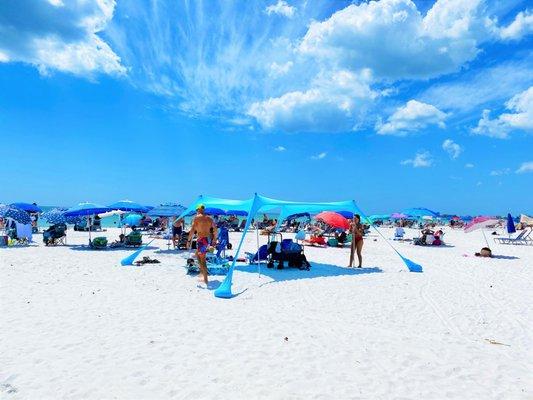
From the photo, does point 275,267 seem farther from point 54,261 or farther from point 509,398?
point 509,398

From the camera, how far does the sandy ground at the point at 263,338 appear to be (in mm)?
4188

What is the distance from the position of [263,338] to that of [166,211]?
11475 mm

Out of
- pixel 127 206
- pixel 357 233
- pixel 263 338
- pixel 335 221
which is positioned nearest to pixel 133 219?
pixel 127 206

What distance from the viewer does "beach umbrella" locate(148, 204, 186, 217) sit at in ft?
52.4

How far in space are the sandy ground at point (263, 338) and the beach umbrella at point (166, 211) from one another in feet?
17.7

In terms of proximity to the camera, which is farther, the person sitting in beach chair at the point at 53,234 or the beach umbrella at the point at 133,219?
the beach umbrella at the point at 133,219

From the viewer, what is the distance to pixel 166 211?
1623 cm

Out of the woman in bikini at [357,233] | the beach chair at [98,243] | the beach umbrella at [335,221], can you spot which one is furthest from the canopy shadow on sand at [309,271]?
the beach chair at [98,243]

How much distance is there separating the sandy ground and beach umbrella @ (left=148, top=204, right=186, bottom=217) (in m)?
5.39

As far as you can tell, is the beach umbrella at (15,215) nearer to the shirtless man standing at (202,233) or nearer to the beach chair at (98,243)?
the beach chair at (98,243)

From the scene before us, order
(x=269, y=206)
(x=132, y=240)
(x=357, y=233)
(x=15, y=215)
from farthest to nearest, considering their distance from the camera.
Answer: (x=132, y=240) → (x=15, y=215) → (x=357, y=233) → (x=269, y=206)

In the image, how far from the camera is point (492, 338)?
19.8ft

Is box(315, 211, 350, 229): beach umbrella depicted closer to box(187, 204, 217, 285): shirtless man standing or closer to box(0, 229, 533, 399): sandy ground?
box(0, 229, 533, 399): sandy ground

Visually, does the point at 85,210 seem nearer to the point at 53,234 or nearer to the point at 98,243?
the point at 98,243
